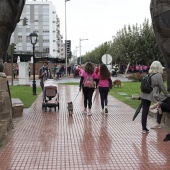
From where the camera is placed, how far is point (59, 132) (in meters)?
8.70

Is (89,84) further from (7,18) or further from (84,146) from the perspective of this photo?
(84,146)

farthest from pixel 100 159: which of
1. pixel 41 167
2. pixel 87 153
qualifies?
pixel 41 167

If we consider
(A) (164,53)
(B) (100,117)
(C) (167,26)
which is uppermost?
(C) (167,26)

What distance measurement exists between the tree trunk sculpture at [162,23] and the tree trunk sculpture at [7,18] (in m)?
4.09

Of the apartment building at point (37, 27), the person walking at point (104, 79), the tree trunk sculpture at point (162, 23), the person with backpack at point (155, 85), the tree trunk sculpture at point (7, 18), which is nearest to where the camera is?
the person with backpack at point (155, 85)

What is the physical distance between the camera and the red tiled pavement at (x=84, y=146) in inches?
Answer: 233

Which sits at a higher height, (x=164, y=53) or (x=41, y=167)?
(x=164, y=53)

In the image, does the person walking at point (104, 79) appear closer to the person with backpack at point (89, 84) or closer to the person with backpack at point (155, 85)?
the person with backpack at point (89, 84)

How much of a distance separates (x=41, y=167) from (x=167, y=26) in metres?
5.31

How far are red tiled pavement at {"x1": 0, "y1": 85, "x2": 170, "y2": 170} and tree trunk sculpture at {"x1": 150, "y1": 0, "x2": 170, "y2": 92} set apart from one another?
2.14m

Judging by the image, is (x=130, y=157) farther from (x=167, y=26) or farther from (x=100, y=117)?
(x=100, y=117)

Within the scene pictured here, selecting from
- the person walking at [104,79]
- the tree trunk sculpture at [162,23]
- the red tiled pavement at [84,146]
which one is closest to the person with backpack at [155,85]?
the red tiled pavement at [84,146]

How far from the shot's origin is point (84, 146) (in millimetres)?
7199

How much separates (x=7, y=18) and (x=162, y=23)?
4624 mm
